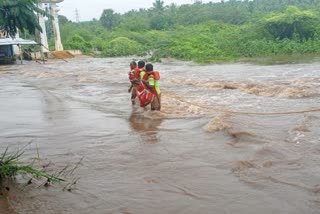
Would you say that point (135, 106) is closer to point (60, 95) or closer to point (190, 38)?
point (60, 95)

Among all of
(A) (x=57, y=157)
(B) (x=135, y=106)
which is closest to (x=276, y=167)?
(A) (x=57, y=157)

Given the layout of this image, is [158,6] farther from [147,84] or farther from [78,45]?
[147,84]

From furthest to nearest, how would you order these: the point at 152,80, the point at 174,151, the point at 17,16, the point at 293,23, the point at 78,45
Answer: the point at 78,45, the point at 293,23, the point at 152,80, the point at 174,151, the point at 17,16

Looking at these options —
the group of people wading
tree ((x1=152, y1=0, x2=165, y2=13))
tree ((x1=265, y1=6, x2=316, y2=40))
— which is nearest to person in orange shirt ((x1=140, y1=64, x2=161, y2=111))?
the group of people wading

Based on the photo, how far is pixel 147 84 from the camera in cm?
843

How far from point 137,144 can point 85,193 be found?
2154 millimetres

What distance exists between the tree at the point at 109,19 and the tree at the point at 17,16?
6611 centimetres

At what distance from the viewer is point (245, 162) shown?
17.6 feet

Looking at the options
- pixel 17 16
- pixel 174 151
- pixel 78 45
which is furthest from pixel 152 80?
pixel 78 45

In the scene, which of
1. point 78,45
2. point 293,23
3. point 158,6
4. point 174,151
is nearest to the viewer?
point 174,151

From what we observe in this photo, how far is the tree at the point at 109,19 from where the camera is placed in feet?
228

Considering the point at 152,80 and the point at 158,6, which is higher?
the point at 158,6

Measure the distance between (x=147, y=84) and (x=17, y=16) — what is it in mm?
4169

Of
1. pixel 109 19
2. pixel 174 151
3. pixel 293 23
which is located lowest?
pixel 174 151
